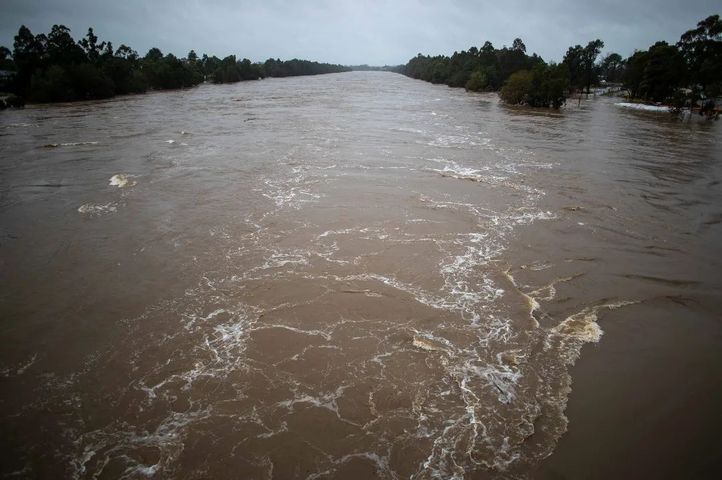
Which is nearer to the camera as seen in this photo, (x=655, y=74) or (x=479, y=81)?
(x=655, y=74)

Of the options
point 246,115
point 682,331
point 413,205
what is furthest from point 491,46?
point 682,331

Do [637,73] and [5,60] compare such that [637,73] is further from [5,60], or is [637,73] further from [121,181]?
[5,60]

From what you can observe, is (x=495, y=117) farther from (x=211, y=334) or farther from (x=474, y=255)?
(x=211, y=334)

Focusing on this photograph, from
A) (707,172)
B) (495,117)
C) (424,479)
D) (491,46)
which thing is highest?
(491,46)

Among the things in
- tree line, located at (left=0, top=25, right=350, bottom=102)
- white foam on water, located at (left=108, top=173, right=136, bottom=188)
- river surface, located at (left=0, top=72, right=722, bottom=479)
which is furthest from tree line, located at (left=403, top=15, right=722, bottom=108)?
tree line, located at (left=0, top=25, right=350, bottom=102)

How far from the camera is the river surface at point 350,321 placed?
20.4 feet

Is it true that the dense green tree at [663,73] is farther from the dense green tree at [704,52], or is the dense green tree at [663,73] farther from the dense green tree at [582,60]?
the dense green tree at [582,60]

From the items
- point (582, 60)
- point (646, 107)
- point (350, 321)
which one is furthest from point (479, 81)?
point (350, 321)

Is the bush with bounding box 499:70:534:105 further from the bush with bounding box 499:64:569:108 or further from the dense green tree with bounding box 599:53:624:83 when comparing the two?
the dense green tree with bounding box 599:53:624:83

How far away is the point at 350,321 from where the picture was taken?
29.8 ft

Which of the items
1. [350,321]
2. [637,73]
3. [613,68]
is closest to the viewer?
[350,321]

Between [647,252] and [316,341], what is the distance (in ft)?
35.0

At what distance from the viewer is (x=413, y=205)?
53.4 feet

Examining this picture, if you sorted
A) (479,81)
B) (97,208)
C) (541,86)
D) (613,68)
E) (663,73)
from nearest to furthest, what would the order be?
(97,208)
(541,86)
(663,73)
(479,81)
(613,68)
